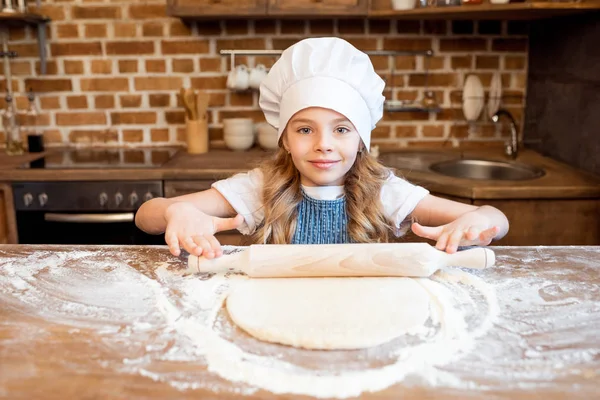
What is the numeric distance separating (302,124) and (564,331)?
0.65 metres

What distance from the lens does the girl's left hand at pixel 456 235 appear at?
3.10 ft

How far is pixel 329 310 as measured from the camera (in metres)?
0.78

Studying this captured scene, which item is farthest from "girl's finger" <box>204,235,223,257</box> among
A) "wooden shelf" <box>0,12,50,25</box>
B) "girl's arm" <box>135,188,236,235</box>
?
"wooden shelf" <box>0,12,50,25</box>

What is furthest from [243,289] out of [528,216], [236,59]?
[236,59]

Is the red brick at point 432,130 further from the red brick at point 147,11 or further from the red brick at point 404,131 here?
the red brick at point 147,11

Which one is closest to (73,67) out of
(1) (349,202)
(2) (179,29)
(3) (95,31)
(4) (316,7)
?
(3) (95,31)

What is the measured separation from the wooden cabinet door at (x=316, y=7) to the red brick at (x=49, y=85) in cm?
97

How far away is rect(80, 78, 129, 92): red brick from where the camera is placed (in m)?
2.38

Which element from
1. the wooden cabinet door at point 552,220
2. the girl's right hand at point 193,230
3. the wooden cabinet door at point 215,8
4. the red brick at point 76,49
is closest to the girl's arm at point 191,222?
the girl's right hand at point 193,230

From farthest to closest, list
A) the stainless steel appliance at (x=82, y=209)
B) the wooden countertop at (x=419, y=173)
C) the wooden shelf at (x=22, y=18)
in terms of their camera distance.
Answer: the wooden shelf at (x=22, y=18)
the stainless steel appliance at (x=82, y=209)
the wooden countertop at (x=419, y=173)

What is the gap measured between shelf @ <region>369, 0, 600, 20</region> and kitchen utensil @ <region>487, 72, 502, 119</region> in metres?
0.26

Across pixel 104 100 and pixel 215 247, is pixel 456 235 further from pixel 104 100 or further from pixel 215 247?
pixel 104 100

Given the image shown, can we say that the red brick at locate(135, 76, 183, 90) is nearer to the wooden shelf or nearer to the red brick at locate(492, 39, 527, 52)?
the wooden shelf

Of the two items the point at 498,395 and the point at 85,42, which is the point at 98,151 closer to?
the point at 85,42
